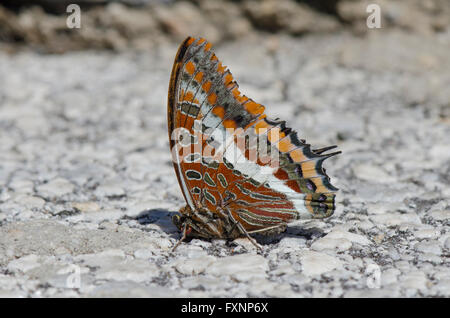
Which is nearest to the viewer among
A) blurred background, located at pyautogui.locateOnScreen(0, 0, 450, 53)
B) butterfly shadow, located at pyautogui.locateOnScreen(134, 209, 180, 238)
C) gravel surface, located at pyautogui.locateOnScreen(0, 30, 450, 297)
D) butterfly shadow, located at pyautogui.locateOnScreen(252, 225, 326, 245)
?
gravel surface, located at pyautogui.locateOnScreen(0, 30, 450, 297)

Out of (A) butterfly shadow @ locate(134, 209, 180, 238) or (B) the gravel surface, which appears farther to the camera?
(A) butterfly shadow @ locate(134, 209, 180, 238)

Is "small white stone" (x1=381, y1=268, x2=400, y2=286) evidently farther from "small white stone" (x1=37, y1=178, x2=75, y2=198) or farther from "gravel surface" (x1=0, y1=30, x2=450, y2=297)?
"small white stone" (x1=37, y1=178, x2=75, y2=198)

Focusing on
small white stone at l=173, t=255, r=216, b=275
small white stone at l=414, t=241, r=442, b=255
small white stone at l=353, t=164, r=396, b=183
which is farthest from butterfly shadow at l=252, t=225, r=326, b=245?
small white stone at l=353, t=164, r=396, b=183

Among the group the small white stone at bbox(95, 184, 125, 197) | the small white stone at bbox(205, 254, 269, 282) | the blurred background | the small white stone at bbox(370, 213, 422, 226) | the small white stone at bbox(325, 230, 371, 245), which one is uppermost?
the blurred background

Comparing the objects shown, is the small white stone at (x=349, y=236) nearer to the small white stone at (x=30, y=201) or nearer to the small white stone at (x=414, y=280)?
the small white stone at (x=414, y=280)

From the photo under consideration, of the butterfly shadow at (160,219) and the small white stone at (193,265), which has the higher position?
the butterfly shadow at (160,219)

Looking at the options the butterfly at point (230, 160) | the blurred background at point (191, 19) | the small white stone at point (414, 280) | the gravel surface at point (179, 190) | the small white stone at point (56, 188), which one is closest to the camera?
the small white stone at point (414, 280)

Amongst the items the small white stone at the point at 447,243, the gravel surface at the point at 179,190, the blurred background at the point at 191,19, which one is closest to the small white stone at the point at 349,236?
the gravel surface at the point at 179,190

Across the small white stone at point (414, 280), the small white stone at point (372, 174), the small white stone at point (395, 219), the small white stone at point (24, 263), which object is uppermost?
the small white stone at point (372, 174)
